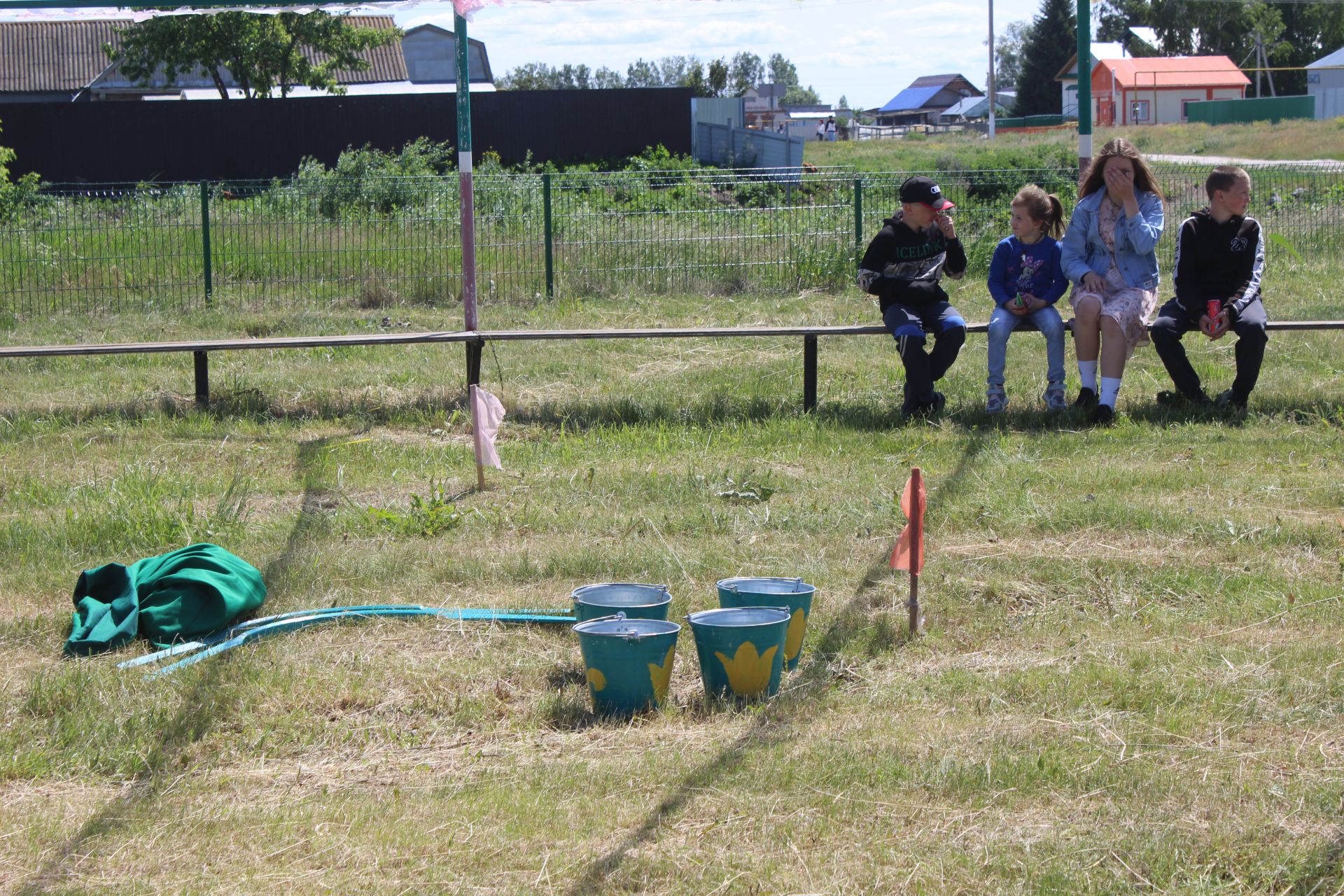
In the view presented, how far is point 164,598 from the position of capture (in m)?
4.82

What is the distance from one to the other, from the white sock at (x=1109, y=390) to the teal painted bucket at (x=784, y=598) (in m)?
3.79

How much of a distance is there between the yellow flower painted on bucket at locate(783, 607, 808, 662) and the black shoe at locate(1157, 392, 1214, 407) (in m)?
4.45

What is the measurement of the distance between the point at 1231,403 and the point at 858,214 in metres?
6.30

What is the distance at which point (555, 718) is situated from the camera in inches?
163

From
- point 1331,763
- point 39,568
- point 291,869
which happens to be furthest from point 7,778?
point 1331,763

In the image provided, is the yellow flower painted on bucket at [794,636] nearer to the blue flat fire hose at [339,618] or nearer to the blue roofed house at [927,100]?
the blue flat fire hose at [339,618]

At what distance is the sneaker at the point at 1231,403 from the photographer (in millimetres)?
7801

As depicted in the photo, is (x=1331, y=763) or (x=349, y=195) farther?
(x=349, y=195)

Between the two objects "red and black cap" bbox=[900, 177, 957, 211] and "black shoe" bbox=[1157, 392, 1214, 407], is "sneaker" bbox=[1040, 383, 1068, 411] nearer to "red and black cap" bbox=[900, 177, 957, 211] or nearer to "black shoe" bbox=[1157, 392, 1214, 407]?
"black shoe" bbox=[1157, 392, 1214, 407]

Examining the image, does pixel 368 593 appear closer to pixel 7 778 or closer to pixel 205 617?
pixel 205 617

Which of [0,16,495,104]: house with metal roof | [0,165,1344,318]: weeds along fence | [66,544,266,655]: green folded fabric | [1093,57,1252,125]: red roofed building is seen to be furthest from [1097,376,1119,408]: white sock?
[1093,57,1252,125]: red roofed building

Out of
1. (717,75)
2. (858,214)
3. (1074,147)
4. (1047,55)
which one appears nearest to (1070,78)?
(1047,55)

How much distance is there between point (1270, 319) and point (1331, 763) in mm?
7791

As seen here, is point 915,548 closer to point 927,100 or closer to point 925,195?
point 925,195
